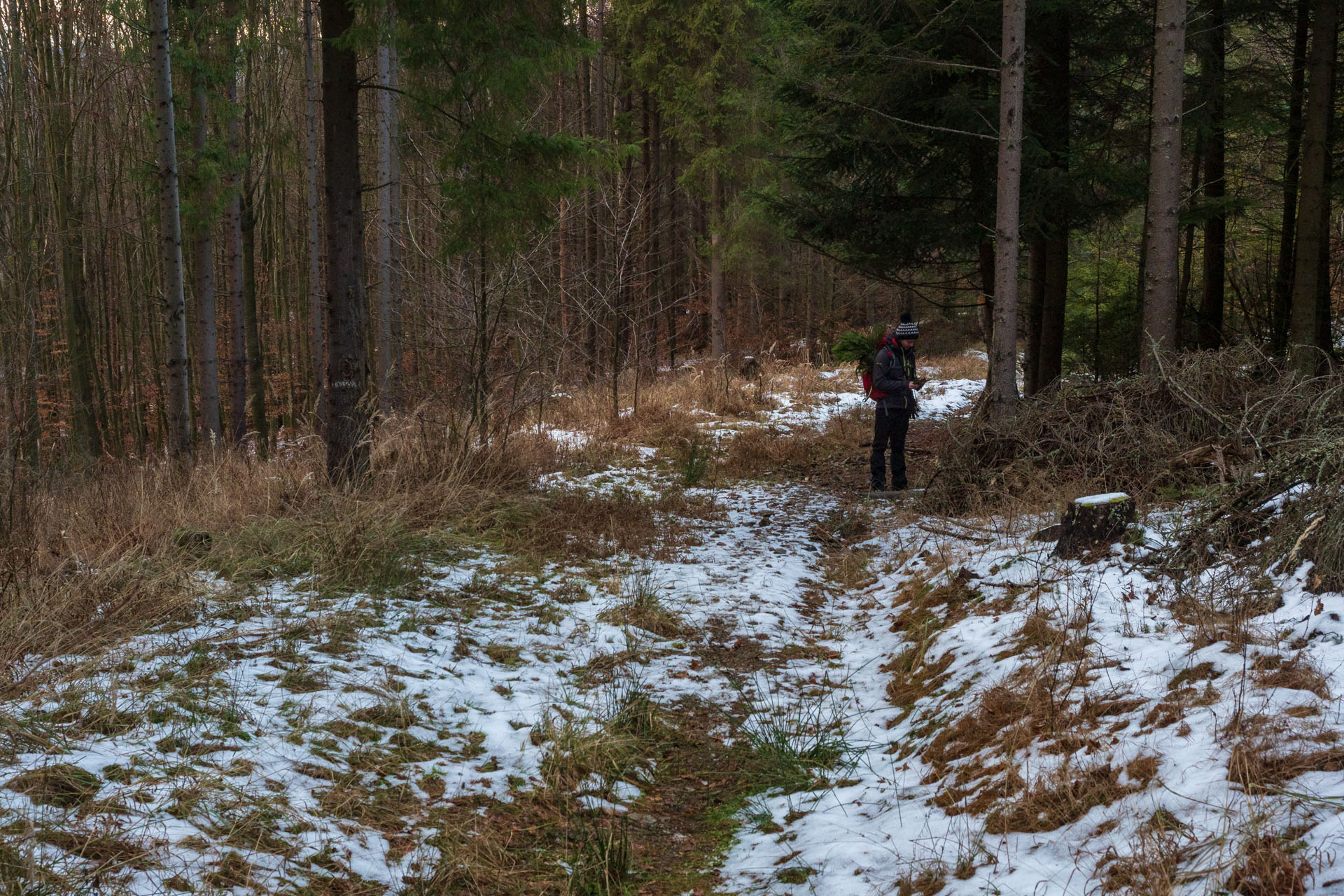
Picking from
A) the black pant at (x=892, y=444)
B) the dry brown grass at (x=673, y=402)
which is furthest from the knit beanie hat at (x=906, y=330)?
the dry brown grass at (x=673, y=402)

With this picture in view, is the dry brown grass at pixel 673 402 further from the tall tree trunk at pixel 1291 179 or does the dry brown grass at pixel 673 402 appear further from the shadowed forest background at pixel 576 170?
the tall tree trunk at pixel 1291 179

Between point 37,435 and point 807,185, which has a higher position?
point 807,185

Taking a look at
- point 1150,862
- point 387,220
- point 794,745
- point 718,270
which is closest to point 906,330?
point 794,745

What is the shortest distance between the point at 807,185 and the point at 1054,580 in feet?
31.2

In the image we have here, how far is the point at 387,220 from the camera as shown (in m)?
13.5

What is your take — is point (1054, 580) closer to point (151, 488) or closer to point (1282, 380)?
point (1282, 380)

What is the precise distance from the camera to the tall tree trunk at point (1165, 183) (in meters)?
7.83

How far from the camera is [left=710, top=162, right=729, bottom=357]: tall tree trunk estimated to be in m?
20.3

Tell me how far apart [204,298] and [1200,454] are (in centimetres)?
1155

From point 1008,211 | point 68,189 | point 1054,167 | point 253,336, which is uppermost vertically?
point 68,189

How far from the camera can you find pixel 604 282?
1888 cm

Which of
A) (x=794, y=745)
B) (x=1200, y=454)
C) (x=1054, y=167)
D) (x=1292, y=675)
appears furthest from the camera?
(x=1054, y=167)

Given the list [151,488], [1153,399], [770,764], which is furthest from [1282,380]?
[151,488]

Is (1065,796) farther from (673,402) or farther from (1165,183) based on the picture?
(673,402)
